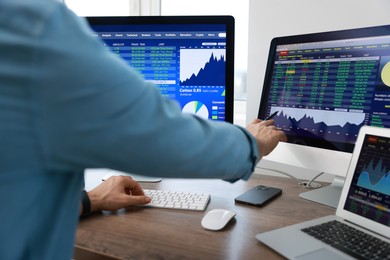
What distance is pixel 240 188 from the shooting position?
3.81ft

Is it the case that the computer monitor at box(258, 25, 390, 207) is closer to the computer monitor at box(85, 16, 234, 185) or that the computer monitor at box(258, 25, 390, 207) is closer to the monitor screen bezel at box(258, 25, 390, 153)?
the monitor screen bezel at box(258, 25, 390, 153)

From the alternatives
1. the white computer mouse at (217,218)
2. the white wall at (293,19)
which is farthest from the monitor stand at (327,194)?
the white wall at (293,19)

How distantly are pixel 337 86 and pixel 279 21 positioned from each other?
56 cm

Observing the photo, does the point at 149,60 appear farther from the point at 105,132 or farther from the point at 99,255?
the point at 105,132

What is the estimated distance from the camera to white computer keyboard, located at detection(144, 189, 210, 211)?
3.16ft

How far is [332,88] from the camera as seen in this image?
1.04m

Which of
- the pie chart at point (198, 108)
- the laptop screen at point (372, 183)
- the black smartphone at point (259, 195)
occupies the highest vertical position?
the pie chart at point (198, 108)

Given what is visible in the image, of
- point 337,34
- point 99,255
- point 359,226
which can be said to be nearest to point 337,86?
point 337,34

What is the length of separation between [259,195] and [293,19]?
758 millimetres

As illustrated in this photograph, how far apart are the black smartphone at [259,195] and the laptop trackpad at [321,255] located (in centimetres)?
30

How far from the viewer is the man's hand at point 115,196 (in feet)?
3.06

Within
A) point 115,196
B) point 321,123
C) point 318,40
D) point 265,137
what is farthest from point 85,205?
point 318,40

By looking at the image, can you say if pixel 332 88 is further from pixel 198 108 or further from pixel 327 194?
pixel 198 108

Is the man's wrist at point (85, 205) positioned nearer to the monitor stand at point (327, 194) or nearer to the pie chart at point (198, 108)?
the pie chart at point (198, 108)
